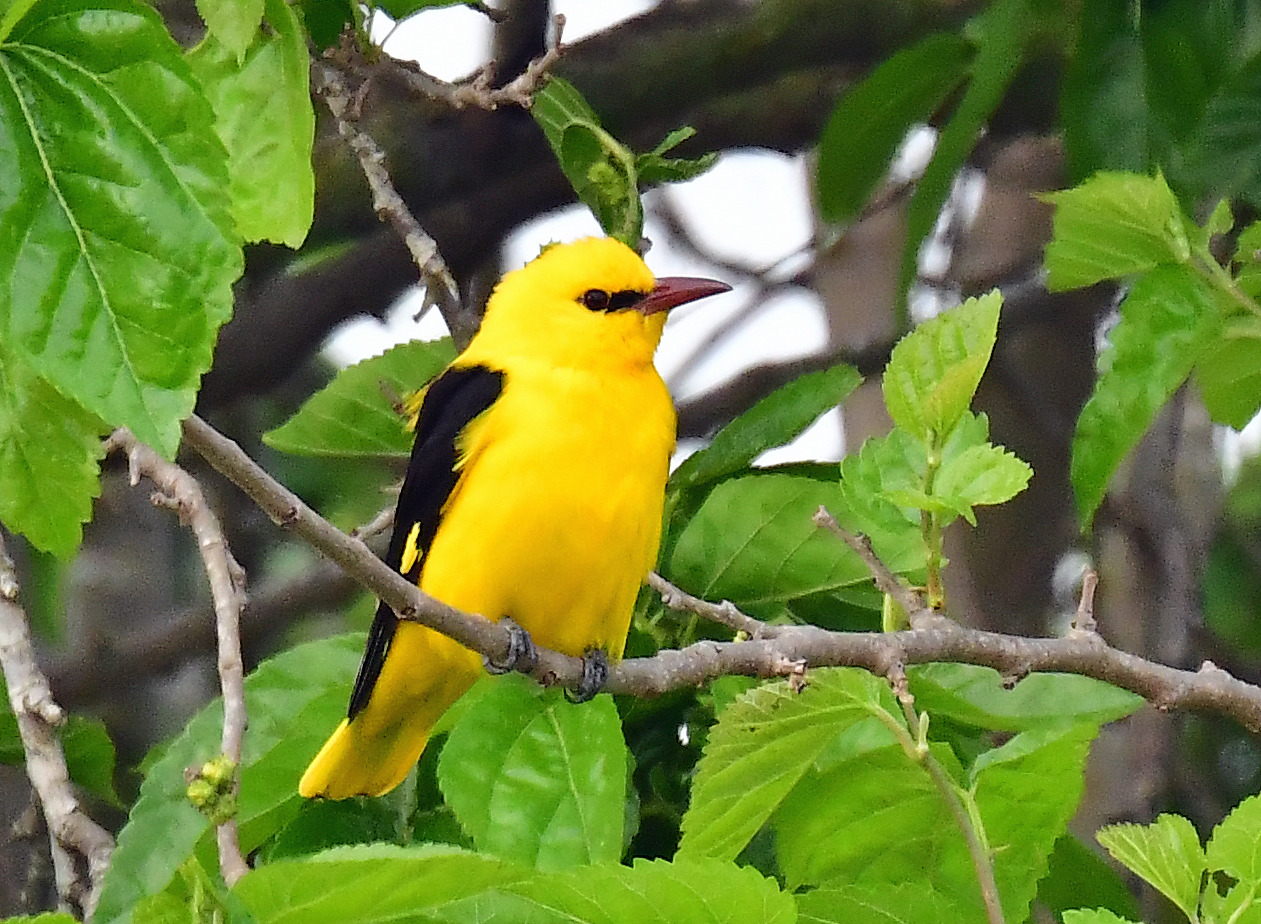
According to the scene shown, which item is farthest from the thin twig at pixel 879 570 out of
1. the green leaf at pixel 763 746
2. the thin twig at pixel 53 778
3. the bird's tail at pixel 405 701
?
the thin twig at pixel 53 778

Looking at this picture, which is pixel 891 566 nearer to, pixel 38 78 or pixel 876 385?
pixel 38 78

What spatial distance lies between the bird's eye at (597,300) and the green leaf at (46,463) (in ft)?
3.93

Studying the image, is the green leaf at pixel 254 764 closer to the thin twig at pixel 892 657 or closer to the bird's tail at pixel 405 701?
the bird's tail at pixel 405 701

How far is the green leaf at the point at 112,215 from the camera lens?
3.66 feet

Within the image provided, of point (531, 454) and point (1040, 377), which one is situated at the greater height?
point (531, 454)

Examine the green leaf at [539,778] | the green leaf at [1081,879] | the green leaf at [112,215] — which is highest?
the green leaf at [112,215]

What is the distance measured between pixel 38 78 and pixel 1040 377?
117 inches

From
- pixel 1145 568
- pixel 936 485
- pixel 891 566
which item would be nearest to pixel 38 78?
pixel 936 485

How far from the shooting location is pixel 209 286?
114 cm

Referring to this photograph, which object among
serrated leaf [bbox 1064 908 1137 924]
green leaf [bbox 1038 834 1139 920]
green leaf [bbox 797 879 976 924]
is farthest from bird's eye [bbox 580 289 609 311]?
serrated leaf [bbox 1064 908 1137 924]

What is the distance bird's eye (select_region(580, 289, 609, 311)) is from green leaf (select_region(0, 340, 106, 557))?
3.93ft

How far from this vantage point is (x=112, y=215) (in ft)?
3.76

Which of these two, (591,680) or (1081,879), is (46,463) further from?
(1081,879)

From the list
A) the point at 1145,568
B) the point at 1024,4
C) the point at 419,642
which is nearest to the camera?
the point at 1024,4
